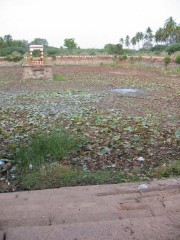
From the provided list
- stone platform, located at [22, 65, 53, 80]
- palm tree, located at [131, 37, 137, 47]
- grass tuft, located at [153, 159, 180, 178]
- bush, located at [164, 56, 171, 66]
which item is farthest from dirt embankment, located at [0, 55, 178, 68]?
palm tree, located at [131, 37, 137, 47]

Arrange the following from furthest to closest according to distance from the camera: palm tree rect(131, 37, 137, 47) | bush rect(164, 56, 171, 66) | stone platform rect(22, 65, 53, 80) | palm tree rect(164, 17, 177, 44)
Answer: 1. palm tree rect(131, 37, 137, 47)
2. palm tree rect(164, 17, 177, 44)
3. bush rect(164, 56, 171, 66)
4. stone platform rect(22, 65, 53, 80)

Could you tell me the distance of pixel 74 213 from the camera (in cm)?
198

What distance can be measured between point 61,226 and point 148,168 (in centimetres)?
157

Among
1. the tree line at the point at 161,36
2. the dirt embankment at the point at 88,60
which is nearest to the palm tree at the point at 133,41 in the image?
the tree line at the point at 161,36

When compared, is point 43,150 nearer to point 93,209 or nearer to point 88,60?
point 93,209

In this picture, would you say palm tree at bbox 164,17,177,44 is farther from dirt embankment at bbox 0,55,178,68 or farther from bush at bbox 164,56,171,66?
bush at bbox 164,56,171,66

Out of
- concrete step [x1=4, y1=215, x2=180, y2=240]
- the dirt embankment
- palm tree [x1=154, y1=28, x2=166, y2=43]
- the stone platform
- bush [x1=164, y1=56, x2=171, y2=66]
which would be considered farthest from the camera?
palm tree [x1=154, y1=28, x2=166, y2=43]

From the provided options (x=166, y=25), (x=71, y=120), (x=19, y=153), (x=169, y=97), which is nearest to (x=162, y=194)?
(x=19, y=153)

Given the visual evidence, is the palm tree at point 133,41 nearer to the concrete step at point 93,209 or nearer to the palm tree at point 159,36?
the palm tree at point 159,36

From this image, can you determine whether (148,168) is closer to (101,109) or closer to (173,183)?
(173,183)

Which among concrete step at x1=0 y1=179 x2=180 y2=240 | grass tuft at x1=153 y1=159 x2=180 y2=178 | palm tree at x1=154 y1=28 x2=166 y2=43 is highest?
palm tree at x1=154 y1=28 x2=166 y2=43

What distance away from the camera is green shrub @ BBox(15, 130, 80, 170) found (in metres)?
3.19

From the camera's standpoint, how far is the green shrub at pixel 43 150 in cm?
319

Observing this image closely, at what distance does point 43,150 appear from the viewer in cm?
338
